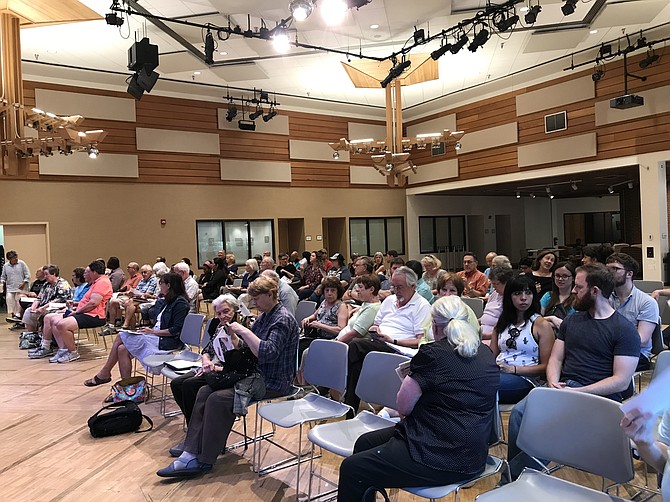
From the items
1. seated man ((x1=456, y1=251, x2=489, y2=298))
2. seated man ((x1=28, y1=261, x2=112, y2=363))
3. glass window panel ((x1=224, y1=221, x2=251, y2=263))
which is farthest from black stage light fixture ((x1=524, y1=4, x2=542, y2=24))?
glass window panel ((x1=224, y1=221, x2=251, y2=263))

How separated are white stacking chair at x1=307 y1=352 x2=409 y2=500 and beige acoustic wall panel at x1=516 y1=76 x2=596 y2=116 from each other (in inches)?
433

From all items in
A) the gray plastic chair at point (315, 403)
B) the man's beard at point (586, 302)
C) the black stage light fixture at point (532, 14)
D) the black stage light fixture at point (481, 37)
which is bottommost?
the gray plastic chair at point (315, 403)

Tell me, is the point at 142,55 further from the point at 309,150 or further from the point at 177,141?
the point at 309,150

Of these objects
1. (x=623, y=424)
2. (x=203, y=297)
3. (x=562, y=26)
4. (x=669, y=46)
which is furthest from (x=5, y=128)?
A: (x=669, y=46)

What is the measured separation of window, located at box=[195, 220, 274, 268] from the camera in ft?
44.9

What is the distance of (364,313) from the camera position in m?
4.40

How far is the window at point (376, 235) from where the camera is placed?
633 inches

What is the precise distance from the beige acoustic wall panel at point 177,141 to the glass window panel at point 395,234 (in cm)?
595

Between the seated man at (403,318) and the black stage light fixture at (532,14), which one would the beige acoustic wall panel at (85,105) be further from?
the seated man at (403,318)

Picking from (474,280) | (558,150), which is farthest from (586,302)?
(558,150)

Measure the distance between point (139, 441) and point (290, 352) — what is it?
1.57m

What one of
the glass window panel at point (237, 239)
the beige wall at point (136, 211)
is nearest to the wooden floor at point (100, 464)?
the beige wall at point (136, 211)

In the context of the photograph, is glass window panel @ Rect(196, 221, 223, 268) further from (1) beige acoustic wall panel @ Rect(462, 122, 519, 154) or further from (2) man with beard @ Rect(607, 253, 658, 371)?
(2) man with beard @ Rect(607, 253, 658, 371)

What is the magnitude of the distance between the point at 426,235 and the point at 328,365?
1417 centimetres
